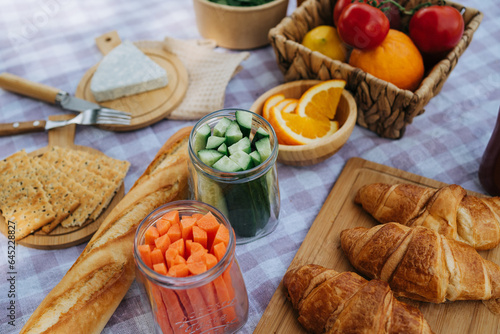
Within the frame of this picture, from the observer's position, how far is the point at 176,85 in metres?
1.87

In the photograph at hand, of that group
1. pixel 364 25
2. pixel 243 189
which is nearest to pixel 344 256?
pixel 243 189

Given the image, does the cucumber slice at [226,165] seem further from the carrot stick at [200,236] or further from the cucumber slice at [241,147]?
the carrot stick at [200,236]

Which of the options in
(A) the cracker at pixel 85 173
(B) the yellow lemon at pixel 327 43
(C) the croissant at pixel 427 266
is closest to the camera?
(C) the croissant at pixel 427 266

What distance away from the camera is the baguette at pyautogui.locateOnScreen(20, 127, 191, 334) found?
109 centimetres

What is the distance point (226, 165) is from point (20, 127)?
1.06 metres

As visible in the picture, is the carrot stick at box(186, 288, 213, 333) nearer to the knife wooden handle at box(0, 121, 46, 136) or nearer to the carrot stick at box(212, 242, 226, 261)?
the carrot stick at box(212, 242, 226, 261)

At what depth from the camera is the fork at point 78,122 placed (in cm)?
170

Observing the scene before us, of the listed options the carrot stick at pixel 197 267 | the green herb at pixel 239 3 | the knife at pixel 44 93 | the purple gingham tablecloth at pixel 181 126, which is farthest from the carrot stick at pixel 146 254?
the green herb at pixel 239 3

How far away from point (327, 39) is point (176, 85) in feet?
2.30

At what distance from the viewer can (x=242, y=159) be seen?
46.3 inches

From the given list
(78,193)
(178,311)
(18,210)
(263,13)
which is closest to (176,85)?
(263,13)

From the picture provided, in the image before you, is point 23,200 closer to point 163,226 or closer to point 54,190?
point 54,190

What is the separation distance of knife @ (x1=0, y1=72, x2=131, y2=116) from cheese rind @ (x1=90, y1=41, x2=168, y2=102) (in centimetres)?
8

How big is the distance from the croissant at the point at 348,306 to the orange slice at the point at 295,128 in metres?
0.50
